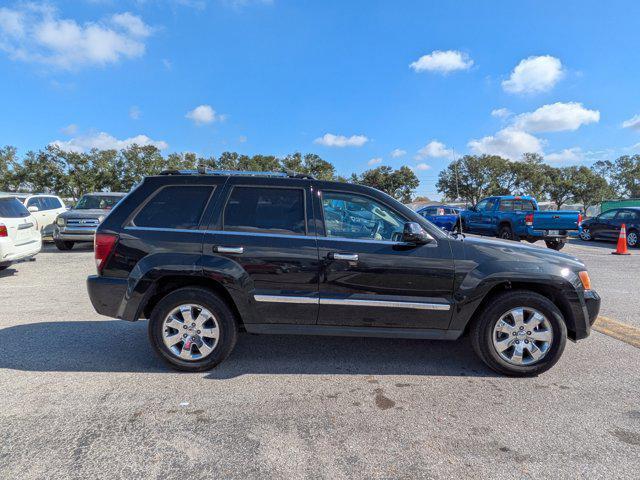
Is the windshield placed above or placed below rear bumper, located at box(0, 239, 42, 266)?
above

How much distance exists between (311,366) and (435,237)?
1711 millimetres

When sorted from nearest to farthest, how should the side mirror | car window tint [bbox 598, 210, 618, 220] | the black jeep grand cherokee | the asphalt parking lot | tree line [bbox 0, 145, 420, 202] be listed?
the asphalt parking lot
the side mirror
the black jeep grand cherokee
car window tint [bbox 598, 210, 618, 220]
tree line [bbox 0, 145, 420, 202]

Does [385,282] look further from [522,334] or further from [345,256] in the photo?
[522,334]

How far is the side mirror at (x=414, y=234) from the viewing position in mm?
3387

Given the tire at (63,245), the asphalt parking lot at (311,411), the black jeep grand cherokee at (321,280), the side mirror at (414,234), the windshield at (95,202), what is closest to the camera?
the asphalt parking lot at (311,411)

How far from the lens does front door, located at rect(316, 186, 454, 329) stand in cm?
348

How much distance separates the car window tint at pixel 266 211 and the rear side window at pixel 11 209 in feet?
22.4

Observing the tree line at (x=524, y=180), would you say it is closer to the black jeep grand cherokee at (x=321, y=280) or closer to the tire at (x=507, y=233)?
the tire at (x=507, y=233)

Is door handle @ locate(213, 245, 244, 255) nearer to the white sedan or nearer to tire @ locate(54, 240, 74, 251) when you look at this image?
the white sedan

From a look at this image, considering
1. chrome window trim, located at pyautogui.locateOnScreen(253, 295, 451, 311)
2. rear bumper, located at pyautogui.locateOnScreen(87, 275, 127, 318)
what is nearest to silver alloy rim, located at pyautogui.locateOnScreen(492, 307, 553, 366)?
chrome window trim, located at pyautogui.locateOnScreen(253, 295, 451, 311)

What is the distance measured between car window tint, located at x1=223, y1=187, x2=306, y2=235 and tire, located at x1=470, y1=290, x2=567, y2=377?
74.5 inches

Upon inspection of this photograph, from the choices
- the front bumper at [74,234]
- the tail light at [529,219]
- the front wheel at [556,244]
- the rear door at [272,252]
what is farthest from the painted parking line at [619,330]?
the front bumper at [74,234]

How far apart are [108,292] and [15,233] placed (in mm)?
5950

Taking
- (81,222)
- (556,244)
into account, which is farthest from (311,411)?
(556,244)
